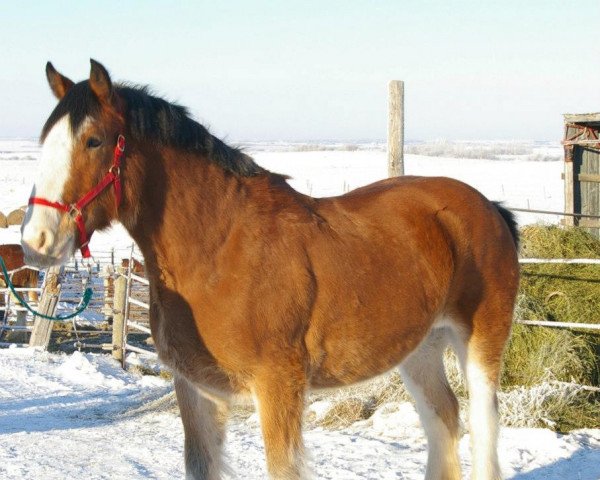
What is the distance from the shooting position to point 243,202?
347 centimetres

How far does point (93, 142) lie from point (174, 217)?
49 centimetres

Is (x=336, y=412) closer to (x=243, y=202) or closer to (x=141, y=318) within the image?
(x=243, y=202)

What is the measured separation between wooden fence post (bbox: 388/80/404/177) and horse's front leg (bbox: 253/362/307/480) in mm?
4201

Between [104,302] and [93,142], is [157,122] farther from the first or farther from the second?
[104,302]

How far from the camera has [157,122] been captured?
331cm

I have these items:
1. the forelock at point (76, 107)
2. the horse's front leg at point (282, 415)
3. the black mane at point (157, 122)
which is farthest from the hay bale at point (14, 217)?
the horse's front leg at point (282, 415)

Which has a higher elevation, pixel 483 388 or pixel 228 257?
pixel 228 257

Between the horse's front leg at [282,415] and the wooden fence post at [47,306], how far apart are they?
699cm

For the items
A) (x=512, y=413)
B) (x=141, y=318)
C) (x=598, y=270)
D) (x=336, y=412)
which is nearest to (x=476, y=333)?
(x=512, y=413)

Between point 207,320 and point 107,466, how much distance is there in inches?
95.5

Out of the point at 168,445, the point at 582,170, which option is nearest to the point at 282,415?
the point at 168,445

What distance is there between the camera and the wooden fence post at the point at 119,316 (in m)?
9.41

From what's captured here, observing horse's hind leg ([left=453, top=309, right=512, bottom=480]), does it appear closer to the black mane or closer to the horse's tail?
the horse's tail

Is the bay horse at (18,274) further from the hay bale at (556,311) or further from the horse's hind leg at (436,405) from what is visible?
the horse's hind leg at (436,405)
